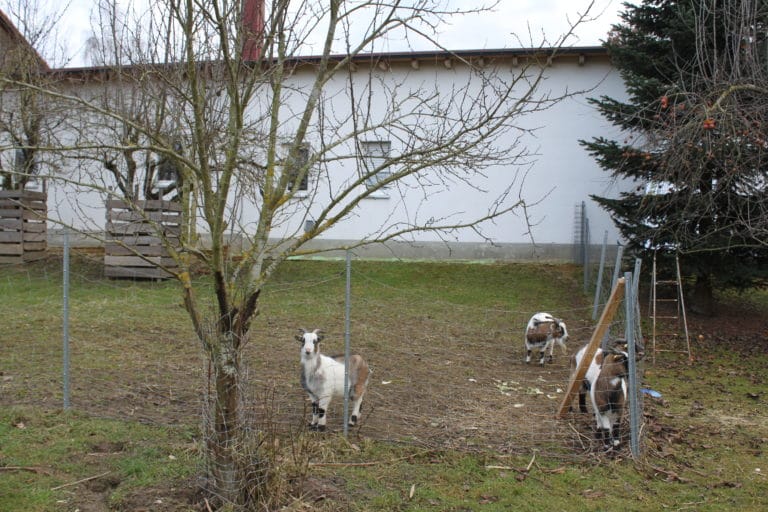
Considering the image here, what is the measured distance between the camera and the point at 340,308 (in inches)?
498

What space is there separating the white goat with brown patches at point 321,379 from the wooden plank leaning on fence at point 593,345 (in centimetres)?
212

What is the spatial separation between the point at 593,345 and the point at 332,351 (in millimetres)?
4068

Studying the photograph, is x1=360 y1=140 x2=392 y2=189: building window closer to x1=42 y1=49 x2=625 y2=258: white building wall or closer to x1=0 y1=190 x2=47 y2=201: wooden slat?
x1=42 y1=49 x2=625 y2=258: white building wall

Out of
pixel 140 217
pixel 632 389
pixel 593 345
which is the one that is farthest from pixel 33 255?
pixel 632 389

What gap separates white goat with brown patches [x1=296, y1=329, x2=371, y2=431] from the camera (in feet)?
21.7

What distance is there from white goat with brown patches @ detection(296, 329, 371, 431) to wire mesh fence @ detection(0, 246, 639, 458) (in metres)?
0.16

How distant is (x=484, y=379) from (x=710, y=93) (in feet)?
14.9

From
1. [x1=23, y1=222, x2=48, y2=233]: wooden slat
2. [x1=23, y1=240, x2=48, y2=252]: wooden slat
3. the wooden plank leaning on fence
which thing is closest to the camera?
the wooden plank leaning on fence

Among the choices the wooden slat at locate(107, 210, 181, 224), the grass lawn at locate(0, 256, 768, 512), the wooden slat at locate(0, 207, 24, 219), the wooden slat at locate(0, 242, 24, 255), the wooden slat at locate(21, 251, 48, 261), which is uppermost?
the wooden slat at locate(0, 207, 24, 219)

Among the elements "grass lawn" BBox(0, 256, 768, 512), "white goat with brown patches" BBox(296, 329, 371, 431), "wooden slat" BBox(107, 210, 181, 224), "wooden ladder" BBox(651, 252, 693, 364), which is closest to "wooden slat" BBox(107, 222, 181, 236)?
"wooden slat" BBox(107, 210, 181, 224)

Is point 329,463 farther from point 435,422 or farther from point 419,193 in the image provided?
point 419,193

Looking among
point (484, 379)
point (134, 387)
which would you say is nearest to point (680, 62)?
point (484, 379)

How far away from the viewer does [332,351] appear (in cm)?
963

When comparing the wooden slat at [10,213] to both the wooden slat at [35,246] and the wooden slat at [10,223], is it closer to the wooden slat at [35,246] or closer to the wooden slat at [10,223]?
the wooden slat at [10,223]
